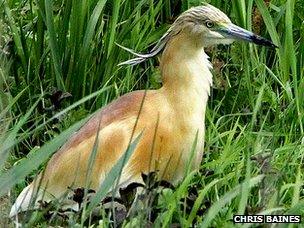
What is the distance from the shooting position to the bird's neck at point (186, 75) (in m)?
4.69

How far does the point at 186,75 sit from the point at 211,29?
0.68 feet

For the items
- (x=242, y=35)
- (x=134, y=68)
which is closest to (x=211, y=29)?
(x=242, y=35)

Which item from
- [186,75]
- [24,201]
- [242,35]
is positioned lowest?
[24,201]

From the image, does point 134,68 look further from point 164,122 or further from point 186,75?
point 164,122

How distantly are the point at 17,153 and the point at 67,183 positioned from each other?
564 millimetres

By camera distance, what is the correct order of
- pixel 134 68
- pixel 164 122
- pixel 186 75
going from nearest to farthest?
pixel 164 122, pixel 186 75, pixel 134 68

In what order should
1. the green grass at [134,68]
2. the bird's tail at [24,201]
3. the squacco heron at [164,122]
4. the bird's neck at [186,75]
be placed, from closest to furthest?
the bird's tail at [24,201], the squacco heron at [164,122], the bird's neck at [186,75], the green grass at [134,68]

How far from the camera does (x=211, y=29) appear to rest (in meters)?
4.74

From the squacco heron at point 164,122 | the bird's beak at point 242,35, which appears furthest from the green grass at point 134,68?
the bird's beak at point 242,35

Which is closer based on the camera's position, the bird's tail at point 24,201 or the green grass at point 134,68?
the bird's tail at point 24,201

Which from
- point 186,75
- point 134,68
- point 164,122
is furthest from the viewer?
point 134,68

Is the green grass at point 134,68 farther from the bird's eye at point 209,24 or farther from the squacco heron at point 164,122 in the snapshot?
the bird's eye at point 209,24

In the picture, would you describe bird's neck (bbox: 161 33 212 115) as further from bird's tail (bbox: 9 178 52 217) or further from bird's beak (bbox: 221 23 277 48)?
bird's tail (bbox: 9 178 52 217)

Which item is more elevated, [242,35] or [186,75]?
[242,35]
